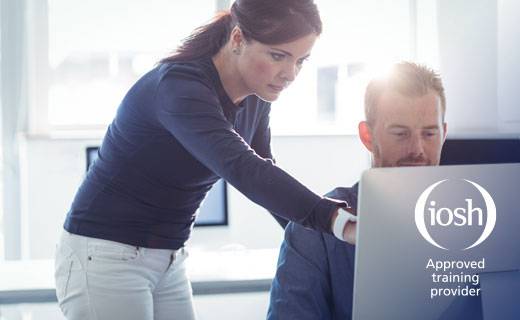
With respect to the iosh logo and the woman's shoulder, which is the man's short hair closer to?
the woman's shoulder

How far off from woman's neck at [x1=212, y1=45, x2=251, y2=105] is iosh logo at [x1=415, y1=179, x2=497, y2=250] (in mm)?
619

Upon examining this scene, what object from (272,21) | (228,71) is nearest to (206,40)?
(228,71)

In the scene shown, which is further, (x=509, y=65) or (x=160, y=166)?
(x=509, y=65)

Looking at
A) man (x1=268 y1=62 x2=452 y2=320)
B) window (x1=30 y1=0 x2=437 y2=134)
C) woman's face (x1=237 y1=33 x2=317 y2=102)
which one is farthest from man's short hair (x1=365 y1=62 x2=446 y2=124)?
window (x1=30 y1=0 x2=437 y2=134)

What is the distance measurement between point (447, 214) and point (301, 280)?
18.6 inches

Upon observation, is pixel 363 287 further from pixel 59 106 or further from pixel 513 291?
pixel 59 106

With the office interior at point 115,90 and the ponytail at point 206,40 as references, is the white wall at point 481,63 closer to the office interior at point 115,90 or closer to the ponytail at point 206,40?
the office interior at point 115,90

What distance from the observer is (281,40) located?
110cm

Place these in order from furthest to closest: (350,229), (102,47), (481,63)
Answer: (102,47) → (481,63) → (350,229)

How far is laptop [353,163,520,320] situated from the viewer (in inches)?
25.5

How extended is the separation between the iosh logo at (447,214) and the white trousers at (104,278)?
28.7 inches

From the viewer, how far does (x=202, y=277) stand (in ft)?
6.03

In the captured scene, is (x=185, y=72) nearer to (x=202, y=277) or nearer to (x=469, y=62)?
(x=202, y=277)

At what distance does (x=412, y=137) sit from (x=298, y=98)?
112 inches
